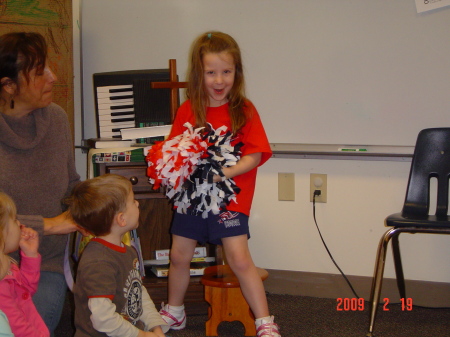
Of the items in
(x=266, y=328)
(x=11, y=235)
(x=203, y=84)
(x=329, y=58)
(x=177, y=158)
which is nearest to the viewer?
(x=11, y=235)

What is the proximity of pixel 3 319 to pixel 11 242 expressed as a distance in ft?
0.70

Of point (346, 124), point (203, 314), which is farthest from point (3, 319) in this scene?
point (346, 124)

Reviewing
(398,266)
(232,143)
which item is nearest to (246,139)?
(232,143)

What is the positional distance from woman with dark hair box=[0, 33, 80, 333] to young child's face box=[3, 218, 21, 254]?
0.54 feet

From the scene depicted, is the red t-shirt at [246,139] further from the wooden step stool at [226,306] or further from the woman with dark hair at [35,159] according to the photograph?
the woman with dark hair at [35,159]

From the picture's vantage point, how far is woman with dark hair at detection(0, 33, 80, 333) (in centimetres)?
164

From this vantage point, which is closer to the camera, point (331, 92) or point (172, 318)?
point (172, 318)

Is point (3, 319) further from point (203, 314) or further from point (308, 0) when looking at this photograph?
point (308, 0)

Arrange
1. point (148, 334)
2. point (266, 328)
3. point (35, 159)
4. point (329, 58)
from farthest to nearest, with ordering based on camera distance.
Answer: point (329, 58)
point (266, 328)
point (35, 159)
point (148, 334)

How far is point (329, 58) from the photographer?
2.65 meters

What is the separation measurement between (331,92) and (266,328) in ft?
4.10

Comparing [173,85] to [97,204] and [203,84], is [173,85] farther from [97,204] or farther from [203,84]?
[97,204]

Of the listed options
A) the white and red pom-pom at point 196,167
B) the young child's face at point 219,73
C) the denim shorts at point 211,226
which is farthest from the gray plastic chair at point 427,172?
the young child's face at point 219,73

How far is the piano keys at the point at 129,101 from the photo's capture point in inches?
107
